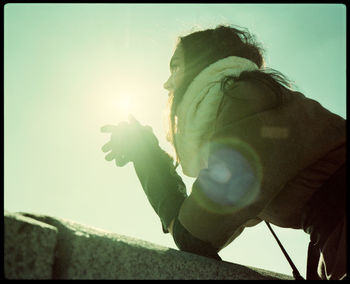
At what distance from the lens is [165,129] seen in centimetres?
204

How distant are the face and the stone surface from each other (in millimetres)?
1160

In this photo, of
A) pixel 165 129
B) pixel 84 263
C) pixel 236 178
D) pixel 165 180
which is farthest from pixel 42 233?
pixel 165 129

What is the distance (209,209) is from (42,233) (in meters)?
0.57

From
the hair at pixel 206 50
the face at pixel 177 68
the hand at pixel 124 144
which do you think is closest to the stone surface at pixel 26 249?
the hand at pixel 124 144

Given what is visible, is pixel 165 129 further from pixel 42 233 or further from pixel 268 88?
pixel 42 233

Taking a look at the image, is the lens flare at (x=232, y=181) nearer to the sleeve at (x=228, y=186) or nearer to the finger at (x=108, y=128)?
the sleeve at (x=228, y=186)

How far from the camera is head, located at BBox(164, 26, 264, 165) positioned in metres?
1.70

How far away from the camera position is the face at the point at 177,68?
68.7 inches

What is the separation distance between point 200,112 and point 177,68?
1.56 ft

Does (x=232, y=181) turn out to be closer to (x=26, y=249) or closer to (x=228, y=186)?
(x=228, y=186)

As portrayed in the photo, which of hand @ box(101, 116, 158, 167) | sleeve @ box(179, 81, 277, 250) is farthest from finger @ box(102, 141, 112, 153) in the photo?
sleeve @ box(179, 81, 277, 250)

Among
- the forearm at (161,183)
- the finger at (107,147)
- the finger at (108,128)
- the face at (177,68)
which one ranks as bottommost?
the forearm at (161,183)

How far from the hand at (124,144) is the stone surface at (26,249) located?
90 centimetres

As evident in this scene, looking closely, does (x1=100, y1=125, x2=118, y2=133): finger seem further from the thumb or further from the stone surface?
the stone surface
